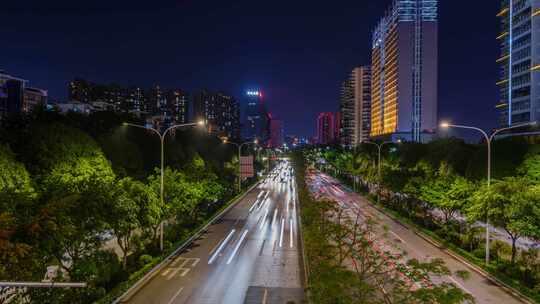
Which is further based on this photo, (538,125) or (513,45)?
(513,45)

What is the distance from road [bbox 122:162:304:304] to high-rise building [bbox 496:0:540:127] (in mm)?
70135

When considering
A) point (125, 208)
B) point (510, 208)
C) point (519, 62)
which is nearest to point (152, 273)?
point (125, 208)

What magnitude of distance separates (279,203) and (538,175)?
3188 cm

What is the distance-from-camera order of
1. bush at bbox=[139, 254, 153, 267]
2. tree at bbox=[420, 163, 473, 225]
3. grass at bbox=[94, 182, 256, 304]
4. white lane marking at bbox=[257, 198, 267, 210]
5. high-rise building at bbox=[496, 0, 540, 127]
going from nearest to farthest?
grass at bbox=[94, 182, 256, 304] < bush at bbox=[139, 254, 153, 267] < tree at bbox=[420, 163, 473, 225] < white lane marking at bbox=[257, 198, 267, 210] < high-rise building at bbox=[496, 0, 540, 127]

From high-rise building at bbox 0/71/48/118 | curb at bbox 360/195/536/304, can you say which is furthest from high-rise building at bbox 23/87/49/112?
curb at bbox 360/195/536/304

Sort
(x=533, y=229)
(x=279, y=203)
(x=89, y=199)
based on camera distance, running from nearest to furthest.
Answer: (x=89, y=199)
(x=533, y=229)
(x=279, y=203)

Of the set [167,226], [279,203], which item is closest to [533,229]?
[167,226]

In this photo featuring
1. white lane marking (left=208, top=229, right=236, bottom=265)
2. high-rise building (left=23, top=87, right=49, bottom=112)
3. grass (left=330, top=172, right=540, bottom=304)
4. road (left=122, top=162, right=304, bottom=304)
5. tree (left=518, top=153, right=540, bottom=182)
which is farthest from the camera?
high-rise building (left=23, top=87, right=49, bottom=112)

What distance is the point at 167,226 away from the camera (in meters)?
35.8

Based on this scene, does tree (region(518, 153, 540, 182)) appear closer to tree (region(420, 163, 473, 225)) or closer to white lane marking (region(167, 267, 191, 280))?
tree (region(420, 163, 473, 225))

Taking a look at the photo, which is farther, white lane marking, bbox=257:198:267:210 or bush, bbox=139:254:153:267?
white lane marking, bbox=257:198:267:210

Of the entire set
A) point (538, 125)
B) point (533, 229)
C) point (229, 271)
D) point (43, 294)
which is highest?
point (538, 125)

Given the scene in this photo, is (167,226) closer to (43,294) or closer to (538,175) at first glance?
(43,294)

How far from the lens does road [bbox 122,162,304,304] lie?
19.4 m
